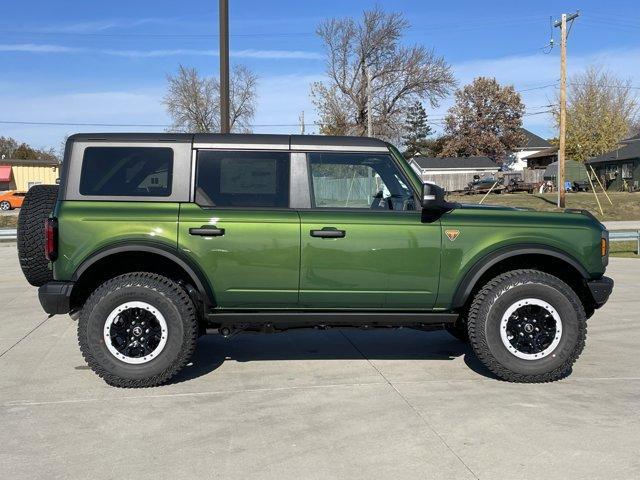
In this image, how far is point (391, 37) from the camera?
50594 millimetres

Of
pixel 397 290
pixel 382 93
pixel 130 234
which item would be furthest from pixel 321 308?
pixel 382 93

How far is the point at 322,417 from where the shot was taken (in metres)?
4.35

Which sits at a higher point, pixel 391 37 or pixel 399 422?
pixel 391 37

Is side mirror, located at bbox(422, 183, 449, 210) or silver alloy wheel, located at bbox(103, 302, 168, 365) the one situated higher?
side mirror, located at bbox(422, 183, 449, 210)

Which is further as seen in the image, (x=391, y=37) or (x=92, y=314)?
(x=391, y=37)

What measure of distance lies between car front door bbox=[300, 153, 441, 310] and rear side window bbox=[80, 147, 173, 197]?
1169mm

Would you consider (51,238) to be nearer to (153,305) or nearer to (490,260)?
(153,305)

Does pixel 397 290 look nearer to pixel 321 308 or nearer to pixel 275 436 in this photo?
pixel 321 308

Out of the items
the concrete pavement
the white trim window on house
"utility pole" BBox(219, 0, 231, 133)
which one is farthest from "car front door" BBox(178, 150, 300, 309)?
the white trim window on house

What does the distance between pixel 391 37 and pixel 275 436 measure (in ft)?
164

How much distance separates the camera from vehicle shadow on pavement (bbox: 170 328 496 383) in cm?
595

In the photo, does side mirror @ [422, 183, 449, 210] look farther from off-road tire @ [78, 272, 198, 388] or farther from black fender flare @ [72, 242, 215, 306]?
off-road tire @ [78, 272, 198, 388]

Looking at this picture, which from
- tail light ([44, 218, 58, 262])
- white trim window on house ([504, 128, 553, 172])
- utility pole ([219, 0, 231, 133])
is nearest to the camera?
tail light ([44, 218, 58, 262])

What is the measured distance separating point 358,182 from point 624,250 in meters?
13.8
